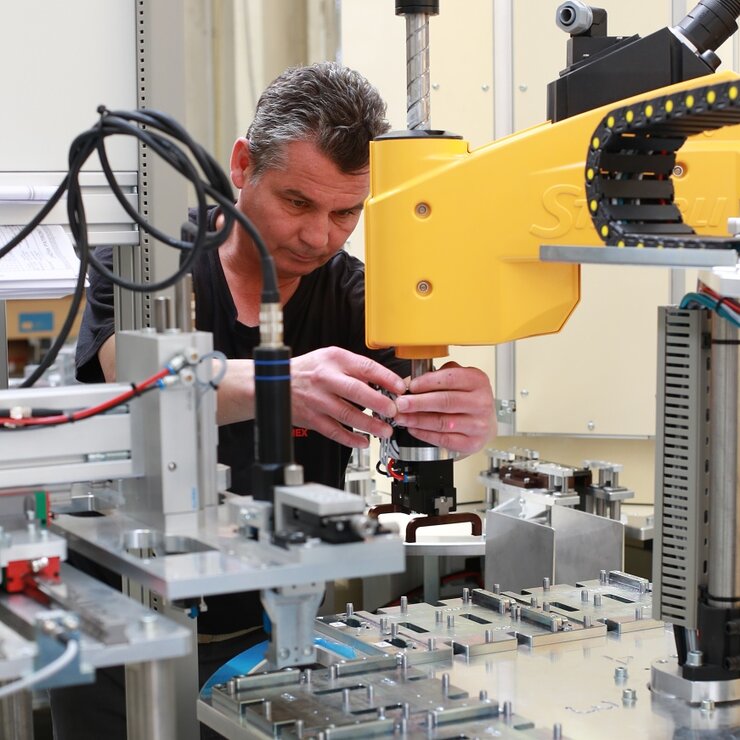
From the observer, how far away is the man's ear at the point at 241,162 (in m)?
2.03

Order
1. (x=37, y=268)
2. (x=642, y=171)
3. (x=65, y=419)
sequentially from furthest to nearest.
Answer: (x=37, y=268) < (x=642, y=171) < (x=65, y=419)

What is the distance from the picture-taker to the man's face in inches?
75.2

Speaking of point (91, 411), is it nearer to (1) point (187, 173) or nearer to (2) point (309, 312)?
(1) point (187, 173)

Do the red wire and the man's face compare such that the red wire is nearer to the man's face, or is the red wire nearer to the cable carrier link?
the cable carrier link

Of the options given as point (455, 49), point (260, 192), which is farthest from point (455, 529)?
point (455, 49)

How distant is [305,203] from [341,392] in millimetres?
543

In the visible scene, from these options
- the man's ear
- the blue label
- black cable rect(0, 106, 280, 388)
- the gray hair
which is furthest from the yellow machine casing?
the blue label

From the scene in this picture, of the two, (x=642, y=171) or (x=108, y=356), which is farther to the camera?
(x=108, y=356)

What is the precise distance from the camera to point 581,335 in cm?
268

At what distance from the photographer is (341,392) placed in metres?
1.49

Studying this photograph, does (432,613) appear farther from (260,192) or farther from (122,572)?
(260,192)

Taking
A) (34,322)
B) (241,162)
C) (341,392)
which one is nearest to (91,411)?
(341,392)

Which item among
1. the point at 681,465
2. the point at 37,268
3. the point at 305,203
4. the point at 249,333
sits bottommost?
the point at 681,465

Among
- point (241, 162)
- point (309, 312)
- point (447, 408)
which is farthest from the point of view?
point (309, 312)
